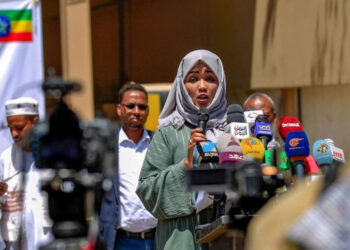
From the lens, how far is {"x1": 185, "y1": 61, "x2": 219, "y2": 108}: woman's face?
197 inches

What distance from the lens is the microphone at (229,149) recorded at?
4160 millimetres

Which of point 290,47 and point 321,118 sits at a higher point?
point 290,47

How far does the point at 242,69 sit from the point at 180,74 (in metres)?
5.62

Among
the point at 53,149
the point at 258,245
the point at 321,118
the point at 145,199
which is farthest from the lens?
the point at 321,118

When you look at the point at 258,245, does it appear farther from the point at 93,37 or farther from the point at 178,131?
the point at 93,37

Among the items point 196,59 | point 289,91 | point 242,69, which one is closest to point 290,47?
point 289,91

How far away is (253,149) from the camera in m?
4.34

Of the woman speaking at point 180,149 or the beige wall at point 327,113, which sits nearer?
the woman speaking at point 180,149

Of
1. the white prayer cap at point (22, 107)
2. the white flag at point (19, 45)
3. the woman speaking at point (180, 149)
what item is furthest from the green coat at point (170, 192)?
the white flag at point (19, 45)

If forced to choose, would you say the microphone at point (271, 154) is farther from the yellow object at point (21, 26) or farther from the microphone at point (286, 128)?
the yellow object at point (21, 26)

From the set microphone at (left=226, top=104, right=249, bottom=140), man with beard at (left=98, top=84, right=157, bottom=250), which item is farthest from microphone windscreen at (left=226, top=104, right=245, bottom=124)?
man with beard at (left=98, top=84, right=157, bottom=250)

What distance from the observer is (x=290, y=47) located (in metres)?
9.53

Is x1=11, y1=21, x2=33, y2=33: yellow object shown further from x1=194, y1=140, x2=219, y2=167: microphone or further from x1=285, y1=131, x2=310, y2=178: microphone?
x1=285, y1=131, x2=310, y2=178: microphone

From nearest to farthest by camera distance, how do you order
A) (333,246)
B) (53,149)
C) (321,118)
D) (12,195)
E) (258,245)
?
(333,246)
(258,245)
(53,149)
(12,195)
(321,118)
